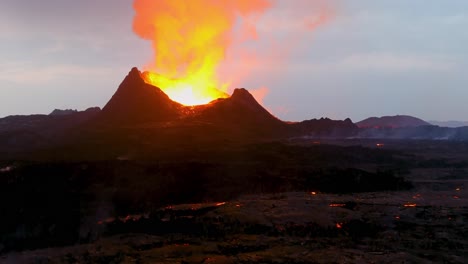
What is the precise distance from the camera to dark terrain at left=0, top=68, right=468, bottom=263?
2977 centimetres

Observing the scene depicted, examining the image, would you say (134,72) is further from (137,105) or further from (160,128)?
(160,128)

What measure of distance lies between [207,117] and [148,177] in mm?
66679

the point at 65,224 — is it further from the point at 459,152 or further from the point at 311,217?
the point at 459,152

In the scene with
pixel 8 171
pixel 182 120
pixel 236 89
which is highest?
pixel 236 89

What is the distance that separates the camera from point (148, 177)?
56750mm

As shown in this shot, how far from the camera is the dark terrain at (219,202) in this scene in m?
29.8

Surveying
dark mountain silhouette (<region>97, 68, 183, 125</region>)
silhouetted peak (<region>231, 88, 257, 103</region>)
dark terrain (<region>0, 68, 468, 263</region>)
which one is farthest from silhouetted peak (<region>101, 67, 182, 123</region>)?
dark terrain (<region>0, 68, 468, 263</region>)

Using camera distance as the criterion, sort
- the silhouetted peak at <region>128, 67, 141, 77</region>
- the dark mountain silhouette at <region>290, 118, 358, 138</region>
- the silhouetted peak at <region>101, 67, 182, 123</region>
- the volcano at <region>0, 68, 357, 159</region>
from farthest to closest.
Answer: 1. the dark mountain silhouette at <region>290, 118, 358, 138</region>
2. the silhouetted peak at <region>128, 67, 141, 77</region>
3. the silhouetted peak at <region>101, 67, 182, 123</region>
4. the volcano at <region>0, 68, 357, 159</region>

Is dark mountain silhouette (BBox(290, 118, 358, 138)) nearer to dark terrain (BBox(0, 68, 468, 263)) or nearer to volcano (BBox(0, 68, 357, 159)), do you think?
volcano (BBox(0, 68, 357, 159))

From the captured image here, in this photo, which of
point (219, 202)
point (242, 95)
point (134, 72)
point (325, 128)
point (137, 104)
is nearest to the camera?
point (219, 202)

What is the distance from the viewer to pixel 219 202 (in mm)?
45719

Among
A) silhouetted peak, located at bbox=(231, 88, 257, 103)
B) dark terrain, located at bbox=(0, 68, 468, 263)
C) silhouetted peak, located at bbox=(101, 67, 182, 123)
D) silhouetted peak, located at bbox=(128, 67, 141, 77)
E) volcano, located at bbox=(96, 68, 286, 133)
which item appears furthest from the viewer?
silhouetted peak, located at bbox=(231, 88, 257, 103)

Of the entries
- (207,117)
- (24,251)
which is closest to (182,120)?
(207,117)

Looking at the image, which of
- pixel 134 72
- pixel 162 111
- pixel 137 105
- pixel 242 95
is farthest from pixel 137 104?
pixel 242 95
